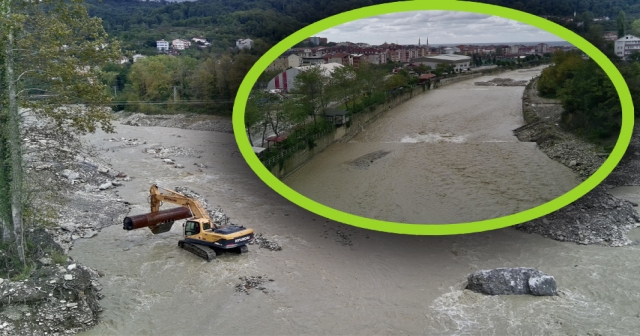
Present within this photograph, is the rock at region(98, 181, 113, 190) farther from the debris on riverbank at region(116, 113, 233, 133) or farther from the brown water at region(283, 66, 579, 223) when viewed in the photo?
the debris on riverbank at region(116, 113, 233, 133)

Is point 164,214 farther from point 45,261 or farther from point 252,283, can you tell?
point 45,261

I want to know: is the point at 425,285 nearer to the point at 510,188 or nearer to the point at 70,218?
the point at 510,188

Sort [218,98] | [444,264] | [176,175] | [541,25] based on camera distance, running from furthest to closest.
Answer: [218,98], [176,175], [444,264], [541,25]

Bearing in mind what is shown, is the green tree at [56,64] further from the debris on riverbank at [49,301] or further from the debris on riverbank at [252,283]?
the debris on riverbank at [252,283]

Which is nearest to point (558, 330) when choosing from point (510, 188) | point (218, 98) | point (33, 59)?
point (510, 188)

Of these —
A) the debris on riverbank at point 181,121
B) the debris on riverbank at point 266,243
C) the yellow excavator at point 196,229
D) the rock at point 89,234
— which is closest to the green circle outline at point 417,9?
the yellow excavator at point 196,229

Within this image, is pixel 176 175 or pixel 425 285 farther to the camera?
pixel 176 175
